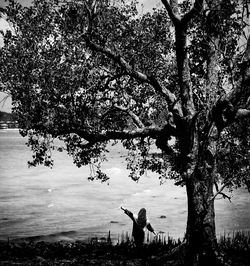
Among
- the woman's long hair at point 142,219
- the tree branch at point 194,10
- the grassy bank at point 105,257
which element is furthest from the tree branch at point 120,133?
the woman's long hair at point 142,219

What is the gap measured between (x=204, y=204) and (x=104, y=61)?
6.01 metres

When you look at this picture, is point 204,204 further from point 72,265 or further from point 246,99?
point 72,265

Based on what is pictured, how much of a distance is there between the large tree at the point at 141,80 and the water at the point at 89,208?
17.6 ft

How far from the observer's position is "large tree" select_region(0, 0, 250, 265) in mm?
8617

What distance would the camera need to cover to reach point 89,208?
3531 centimetres

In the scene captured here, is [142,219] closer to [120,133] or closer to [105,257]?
[105,257]

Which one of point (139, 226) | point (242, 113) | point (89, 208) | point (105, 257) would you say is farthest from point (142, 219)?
point (89, 208)

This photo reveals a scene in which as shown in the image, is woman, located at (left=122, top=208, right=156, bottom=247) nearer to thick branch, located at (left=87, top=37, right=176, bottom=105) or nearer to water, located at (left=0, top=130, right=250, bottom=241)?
water, located at (left=0, top=130, right=250, bottom=241)

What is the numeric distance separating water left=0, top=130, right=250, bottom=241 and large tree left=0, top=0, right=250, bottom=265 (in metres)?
5.38

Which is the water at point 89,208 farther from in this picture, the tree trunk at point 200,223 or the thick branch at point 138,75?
the tree trunk at point 200,223

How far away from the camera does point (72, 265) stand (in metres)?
9.73

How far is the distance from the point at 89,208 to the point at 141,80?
91.2 feet

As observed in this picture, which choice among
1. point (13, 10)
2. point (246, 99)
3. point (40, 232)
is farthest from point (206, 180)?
point (40, 232)

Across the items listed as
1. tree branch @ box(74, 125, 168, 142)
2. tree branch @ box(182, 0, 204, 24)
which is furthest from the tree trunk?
tree branch @ box(182, 0, 204, 24)
